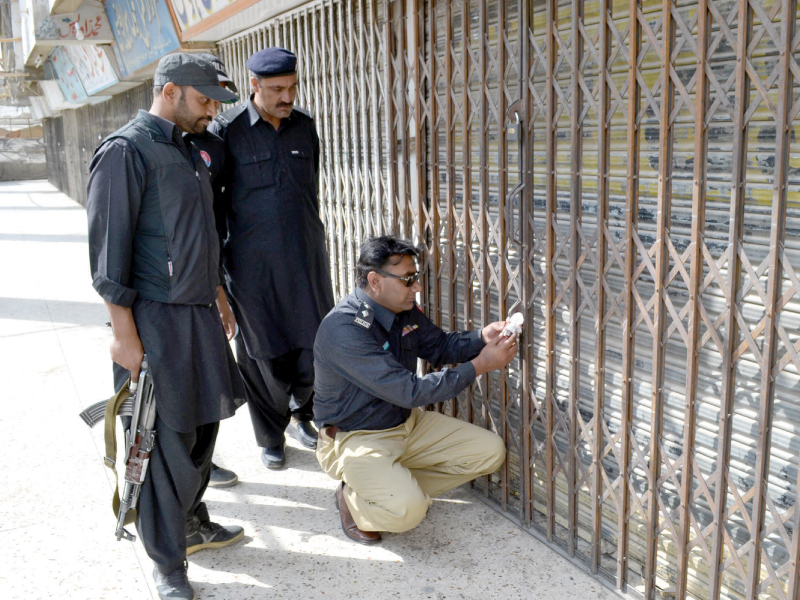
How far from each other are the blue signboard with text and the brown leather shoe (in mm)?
5453

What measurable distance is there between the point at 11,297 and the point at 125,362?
6833mm

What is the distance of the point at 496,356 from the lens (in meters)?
3.30

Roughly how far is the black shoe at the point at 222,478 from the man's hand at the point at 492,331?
1.53 m

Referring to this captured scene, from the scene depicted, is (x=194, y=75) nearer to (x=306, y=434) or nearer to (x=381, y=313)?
(x=381, y=313)

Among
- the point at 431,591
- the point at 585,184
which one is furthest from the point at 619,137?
the point at 431,591

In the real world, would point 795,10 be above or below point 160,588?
above

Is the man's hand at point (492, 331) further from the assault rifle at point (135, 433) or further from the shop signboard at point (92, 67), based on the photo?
the shop signboard at point (92, 67)

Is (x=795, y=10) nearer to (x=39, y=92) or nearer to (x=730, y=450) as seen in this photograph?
(x=730, y=450)

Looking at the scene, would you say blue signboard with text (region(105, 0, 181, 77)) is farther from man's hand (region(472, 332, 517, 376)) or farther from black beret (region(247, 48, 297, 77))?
man's hand (region(472, 332, 517, 376))

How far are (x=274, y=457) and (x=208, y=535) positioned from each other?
2.97ft

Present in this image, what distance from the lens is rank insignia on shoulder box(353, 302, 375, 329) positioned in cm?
344

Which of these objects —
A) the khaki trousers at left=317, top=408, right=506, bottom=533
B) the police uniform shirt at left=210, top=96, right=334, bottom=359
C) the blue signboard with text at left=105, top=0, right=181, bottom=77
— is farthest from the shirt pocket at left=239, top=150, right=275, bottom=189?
the blue signboard with text at left=105, top=0, right=181, bottom=77

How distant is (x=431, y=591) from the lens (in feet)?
10.1

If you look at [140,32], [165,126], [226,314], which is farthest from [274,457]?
[140,32]
